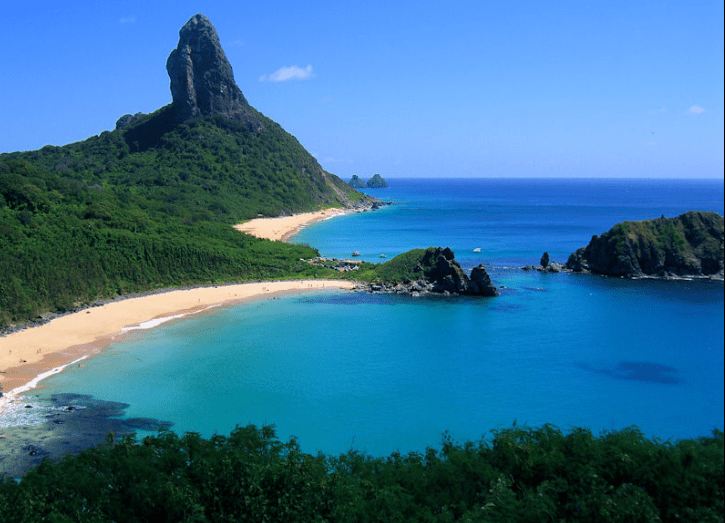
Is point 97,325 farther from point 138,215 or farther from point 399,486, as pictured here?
point 399,486

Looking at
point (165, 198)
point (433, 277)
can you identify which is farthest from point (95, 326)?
point (165, 198)

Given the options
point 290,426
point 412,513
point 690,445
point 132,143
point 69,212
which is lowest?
point 290,426

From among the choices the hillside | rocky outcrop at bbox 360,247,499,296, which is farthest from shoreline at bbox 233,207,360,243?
rocky outcrop at bbox 360,247,499,296

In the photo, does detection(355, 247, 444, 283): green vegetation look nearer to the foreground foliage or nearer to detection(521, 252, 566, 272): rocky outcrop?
detection(521, 252, 566, 272): rocky outcrop

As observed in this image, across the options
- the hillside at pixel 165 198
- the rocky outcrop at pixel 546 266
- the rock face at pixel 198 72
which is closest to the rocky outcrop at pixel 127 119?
the hillside at pixel 165 198

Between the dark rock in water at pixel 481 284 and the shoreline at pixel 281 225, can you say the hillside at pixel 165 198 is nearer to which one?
the shoreline at pixel 281 225

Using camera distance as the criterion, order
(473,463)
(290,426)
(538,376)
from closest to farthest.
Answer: (473,463) → (290,426) → (538,376)

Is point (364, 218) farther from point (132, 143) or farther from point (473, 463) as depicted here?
point (473, 463)

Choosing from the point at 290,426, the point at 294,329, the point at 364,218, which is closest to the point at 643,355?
the point at 290,426
